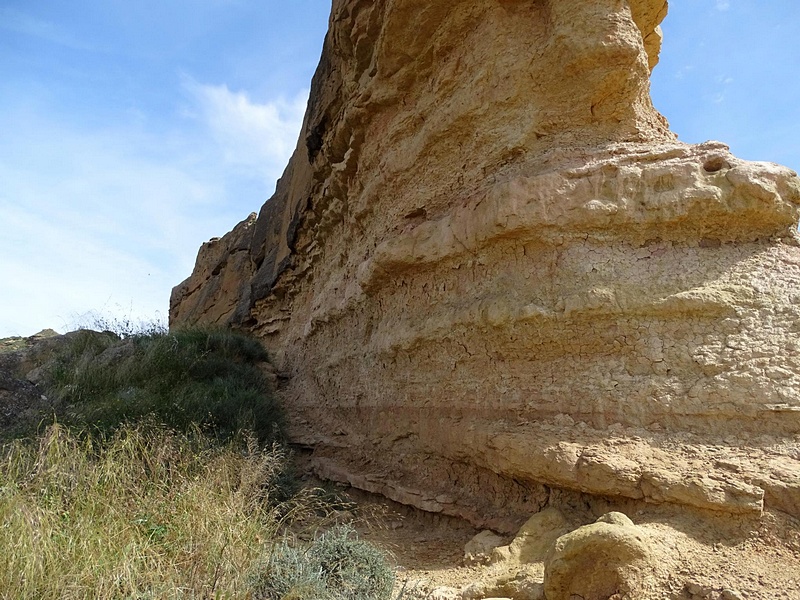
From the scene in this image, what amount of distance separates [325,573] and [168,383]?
15.9 ft

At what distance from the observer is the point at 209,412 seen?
18.8ft

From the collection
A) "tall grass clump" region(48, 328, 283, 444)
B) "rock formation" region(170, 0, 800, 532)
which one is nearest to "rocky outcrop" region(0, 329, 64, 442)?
"tall grass clump" region(48, 328, 283, 444)

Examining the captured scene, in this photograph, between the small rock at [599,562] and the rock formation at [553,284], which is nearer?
the small rock at [599,562]

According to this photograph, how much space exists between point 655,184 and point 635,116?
74 cm

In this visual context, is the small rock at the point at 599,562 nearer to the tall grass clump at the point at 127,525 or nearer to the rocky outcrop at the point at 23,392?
the tall grass clump at the point at 127,525

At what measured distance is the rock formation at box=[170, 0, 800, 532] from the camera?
283 cm

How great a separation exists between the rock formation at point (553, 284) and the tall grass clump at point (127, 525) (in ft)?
4.95

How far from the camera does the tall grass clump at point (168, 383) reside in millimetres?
5520

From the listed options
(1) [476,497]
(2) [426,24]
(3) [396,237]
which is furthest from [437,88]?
(1) [476,497]

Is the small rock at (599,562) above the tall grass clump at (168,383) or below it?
below

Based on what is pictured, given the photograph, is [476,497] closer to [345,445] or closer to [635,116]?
[345,445]

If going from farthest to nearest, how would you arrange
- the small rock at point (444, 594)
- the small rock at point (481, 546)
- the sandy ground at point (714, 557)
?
the small rock at point (481, 546) → the small rock at point (444, 594) → the sandy ground at point (714, 557)

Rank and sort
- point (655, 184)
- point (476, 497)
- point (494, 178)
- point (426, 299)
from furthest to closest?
1. point (426, 299)
2. point (494, 178)
3. point (476, 497)
4. point (655, 184)

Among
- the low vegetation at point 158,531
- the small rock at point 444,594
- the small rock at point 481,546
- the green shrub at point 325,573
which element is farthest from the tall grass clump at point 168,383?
the small rock at point 444,594
